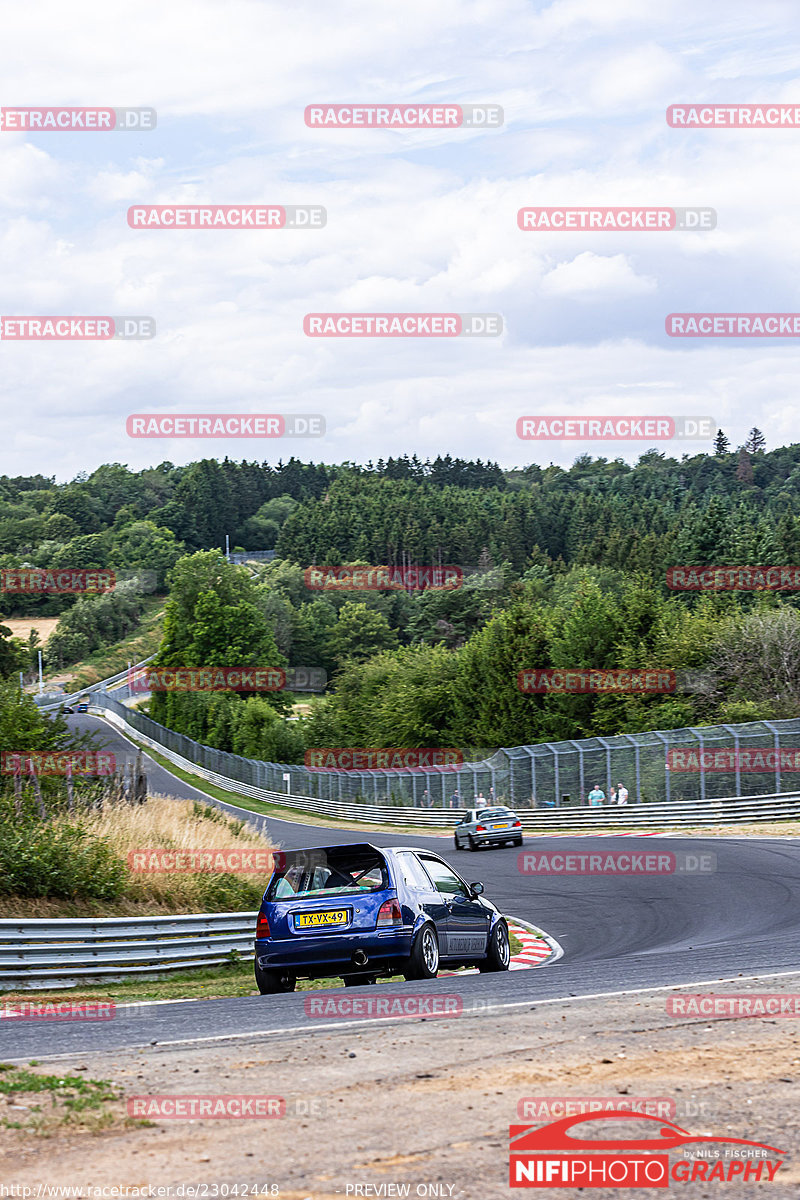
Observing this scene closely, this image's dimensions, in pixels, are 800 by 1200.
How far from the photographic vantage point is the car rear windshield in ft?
38.4

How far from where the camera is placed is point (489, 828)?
114 ft

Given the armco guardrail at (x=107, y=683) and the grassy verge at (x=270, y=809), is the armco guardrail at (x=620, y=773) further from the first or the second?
the armco guardrail at (x=107, y=683)

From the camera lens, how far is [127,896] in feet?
47.8

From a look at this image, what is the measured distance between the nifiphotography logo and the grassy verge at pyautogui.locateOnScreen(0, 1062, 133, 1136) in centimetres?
189

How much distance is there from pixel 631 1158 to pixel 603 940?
11.9 metres

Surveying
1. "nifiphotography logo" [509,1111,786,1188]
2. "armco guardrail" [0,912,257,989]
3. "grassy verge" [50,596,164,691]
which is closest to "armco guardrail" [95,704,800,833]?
"armco guardrail" [0,912,257,989]

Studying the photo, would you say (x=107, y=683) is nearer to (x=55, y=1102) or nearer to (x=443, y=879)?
(x=443, y=879)

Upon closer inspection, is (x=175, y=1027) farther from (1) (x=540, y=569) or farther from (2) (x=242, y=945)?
(1) (x=540, y=569)

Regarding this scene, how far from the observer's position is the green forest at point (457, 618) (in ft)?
177

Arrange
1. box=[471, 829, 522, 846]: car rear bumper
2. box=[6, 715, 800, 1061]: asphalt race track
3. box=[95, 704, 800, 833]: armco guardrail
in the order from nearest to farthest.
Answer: box=[6, 715, 800, 1061]: asphalt race track, box=[95, 704, 800, 833]: armco guardrail, box=[471, 829, 522, 846]: car rear bumper

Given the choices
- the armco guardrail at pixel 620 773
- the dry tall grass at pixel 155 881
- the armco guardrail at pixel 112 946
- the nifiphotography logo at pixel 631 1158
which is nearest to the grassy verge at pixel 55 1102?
the nifiphotography logo at pixel 631 1158

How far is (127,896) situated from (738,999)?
8.09 meters

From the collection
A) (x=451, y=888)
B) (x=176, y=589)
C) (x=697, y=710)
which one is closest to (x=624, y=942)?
(x=451, y=888)

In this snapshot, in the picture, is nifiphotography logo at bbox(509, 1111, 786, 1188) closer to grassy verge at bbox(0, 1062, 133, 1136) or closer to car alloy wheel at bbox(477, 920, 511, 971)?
grassy verge at bbox(0, 1062, 133, 1136)
